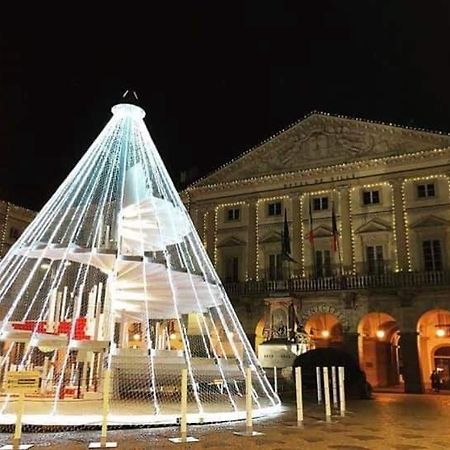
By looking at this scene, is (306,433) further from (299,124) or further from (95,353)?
(299,124)

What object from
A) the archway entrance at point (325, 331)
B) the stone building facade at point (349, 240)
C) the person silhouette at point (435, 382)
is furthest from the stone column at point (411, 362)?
the archway entrance at point (325, 331)

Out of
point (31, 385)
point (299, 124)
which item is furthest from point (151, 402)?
point (299, 124)

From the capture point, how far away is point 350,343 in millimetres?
32219

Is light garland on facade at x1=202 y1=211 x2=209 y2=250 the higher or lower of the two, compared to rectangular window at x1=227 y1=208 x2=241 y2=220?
lower

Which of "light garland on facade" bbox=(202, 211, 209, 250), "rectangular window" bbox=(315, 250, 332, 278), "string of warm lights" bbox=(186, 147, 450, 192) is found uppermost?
"string of warm lights" bbox=(186, 147, 450, 192)

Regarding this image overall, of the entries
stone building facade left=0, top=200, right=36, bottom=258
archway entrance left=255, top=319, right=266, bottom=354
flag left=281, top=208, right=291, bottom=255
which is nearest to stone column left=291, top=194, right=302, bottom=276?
flag left=281, top=208, right=291, bottom=255

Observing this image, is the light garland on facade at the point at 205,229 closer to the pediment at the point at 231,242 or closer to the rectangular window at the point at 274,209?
the pediment at the point at 231,242

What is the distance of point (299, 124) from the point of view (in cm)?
3688

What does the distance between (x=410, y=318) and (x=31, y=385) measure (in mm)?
27151

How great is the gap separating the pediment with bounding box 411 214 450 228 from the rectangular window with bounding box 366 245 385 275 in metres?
2.68

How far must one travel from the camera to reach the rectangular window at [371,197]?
34.3 meters

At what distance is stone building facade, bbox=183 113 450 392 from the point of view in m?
31.8

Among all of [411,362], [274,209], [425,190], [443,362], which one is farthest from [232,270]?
[443,362]

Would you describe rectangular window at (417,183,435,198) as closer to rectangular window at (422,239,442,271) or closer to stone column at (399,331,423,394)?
rectangular window at (422,239,442,271)
